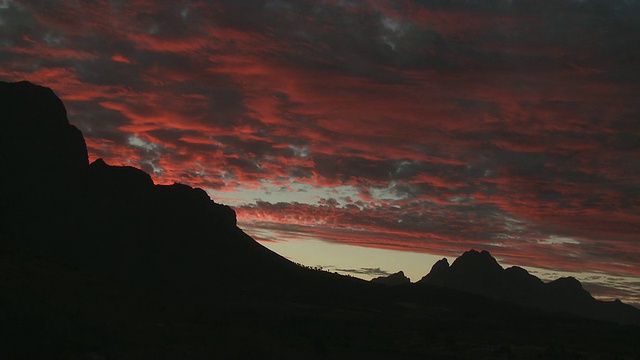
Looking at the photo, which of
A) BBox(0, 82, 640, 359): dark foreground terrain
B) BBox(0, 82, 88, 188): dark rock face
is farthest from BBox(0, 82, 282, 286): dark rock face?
BBox(0, 82, 640, 359): dark foreground terrain

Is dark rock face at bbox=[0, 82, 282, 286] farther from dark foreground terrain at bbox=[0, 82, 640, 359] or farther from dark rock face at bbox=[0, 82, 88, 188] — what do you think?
dark foreground terrain at bbox=[0, 82, 640, 359]

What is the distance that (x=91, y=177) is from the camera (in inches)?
6781

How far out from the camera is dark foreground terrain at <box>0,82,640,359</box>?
45969 millimetres

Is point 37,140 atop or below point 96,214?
atop

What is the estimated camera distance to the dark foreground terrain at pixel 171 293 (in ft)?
151

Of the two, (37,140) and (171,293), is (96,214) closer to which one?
(37,140)

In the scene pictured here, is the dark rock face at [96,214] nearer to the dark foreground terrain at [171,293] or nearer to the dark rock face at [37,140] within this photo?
the dark rock face at [37,140]

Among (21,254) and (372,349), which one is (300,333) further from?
(21,254)

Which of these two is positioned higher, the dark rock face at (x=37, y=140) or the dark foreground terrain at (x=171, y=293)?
the dark rock face at (x=37, y=140)

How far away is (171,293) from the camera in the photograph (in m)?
125

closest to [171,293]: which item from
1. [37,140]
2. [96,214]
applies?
[96,214]

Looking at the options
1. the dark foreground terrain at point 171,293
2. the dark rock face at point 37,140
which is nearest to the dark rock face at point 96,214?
the dark rock face at point 37,140

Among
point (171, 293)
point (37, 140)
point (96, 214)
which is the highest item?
point (37, 140)

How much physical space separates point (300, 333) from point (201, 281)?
8799cm
